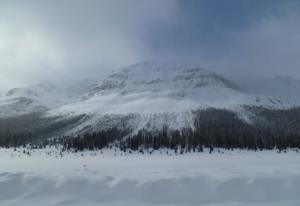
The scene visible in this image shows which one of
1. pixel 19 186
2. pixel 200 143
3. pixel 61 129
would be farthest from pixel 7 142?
pixel 19 186

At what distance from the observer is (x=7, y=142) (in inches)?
5605

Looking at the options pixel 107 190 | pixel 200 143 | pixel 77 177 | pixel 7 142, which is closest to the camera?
pixel 107 190

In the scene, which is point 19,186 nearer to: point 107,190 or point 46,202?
point 46,202

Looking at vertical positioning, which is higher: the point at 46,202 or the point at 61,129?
the point at 61,129

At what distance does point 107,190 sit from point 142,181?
271 centimetres

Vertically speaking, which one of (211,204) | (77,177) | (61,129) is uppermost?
(61,129)

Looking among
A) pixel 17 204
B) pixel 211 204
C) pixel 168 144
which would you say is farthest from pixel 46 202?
pixel 168 144

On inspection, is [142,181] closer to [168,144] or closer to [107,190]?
[107,190]

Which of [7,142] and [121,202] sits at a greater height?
[7,142]

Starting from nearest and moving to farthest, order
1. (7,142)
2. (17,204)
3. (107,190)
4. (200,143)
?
(17,204)
(107,190)
(200,143)
(7,142)

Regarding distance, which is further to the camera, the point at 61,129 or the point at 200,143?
the point at 61,129

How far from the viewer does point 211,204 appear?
74.4 feet

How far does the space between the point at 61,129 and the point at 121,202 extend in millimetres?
179032

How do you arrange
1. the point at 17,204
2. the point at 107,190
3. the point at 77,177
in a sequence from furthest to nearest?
the point at 77,177 < the point at 107,190 < the point at 17,204
